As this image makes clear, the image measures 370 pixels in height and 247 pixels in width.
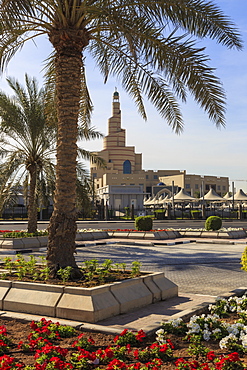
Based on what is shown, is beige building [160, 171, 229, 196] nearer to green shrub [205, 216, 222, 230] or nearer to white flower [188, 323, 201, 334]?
green shrub [205, 216, 222, 230]

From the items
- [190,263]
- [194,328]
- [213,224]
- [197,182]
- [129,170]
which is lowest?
[190,263]

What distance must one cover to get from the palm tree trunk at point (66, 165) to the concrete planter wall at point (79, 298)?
126 cm

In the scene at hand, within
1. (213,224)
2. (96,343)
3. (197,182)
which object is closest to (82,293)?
(96,343)

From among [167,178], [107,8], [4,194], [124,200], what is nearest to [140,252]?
[4,194]

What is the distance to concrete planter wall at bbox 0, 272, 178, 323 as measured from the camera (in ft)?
18.8

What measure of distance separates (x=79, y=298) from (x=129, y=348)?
67.4 inches

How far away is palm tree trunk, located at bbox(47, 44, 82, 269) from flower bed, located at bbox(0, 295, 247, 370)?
2188mm

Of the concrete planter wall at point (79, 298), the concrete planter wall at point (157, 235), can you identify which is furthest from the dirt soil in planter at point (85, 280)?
the concrete planter wall at point (157, 235)

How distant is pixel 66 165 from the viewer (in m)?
8.02

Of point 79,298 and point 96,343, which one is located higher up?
point 79,298

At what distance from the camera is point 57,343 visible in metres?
4.81

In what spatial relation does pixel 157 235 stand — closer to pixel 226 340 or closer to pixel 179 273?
pixel 179 273

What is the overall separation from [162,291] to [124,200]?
166 feet

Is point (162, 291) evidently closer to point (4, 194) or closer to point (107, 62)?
point (107, 62)
